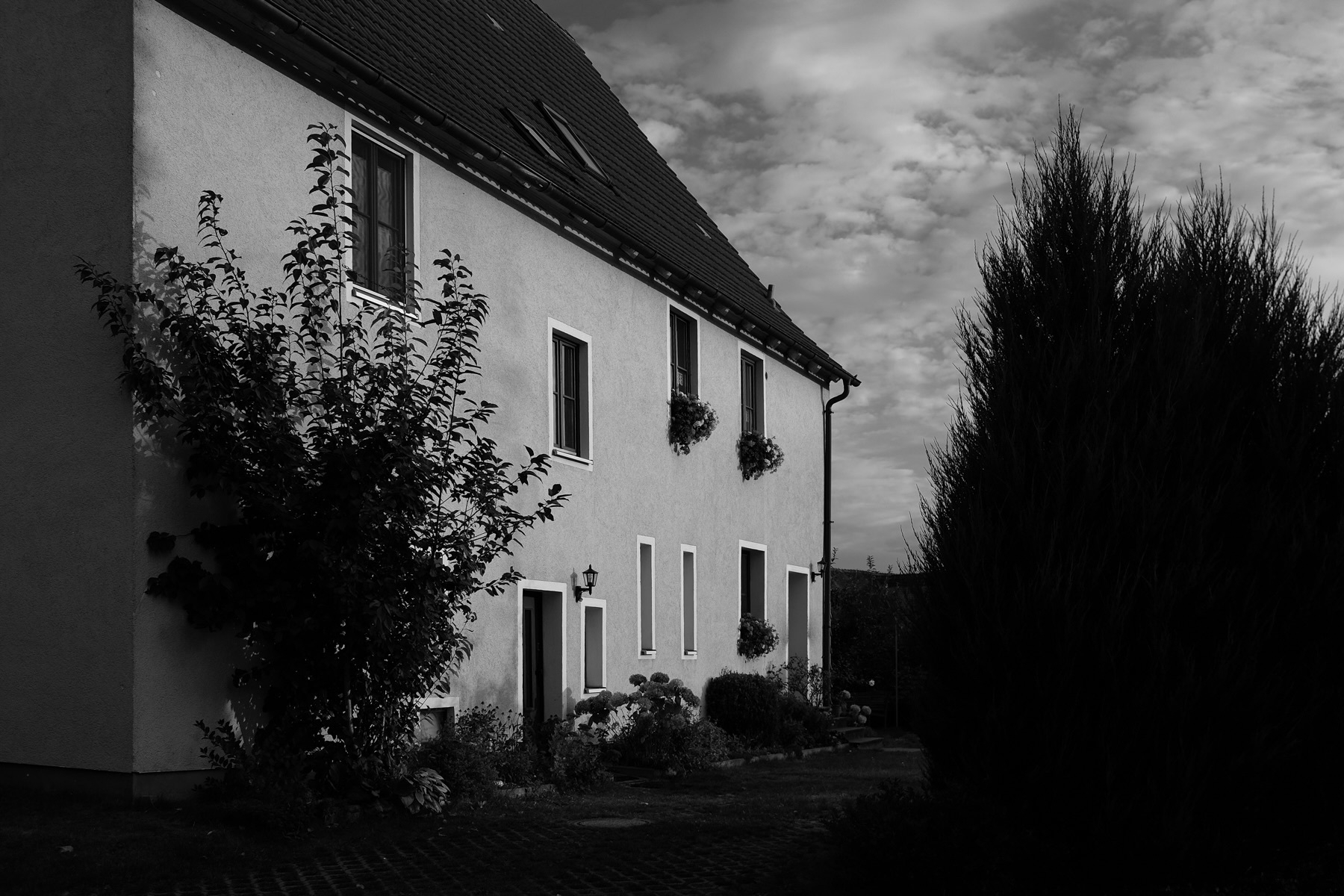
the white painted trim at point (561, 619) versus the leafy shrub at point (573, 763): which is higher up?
the white painted trim at point (561, 619)

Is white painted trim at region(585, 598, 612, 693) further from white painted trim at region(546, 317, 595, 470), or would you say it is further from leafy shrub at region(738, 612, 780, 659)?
leafy shrub at region(738, 612, 780, 659)

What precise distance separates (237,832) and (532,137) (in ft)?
30.9

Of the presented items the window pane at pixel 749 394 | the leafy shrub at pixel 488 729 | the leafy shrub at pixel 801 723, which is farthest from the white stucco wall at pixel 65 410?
the window pane at pixel 749 394

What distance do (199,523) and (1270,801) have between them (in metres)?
7.58

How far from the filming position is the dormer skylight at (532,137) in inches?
612

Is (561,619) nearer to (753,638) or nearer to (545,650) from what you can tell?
(545,650)

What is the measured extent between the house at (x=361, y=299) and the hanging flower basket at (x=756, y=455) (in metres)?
0.29

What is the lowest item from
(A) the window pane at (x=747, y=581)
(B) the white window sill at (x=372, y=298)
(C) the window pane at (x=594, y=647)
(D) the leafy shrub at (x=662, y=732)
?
(D) the leafy shrub at (x=662, y=732)

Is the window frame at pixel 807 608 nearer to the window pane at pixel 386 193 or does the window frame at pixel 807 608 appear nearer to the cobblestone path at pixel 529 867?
the window pane at pixel 386 193

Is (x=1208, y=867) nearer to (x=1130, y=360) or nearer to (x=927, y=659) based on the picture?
(x=927, y=659)

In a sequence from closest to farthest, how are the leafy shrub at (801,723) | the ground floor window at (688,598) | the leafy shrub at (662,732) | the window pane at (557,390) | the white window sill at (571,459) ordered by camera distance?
1. the white window sill at (571,459)
2. the window pane at (557,390)
3. the leafy shrub at (662,732)
4. the ground floor window at (688,598)
5. the leafy shrub at (801,723)

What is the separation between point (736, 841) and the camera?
981cm

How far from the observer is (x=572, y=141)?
57.9 feet

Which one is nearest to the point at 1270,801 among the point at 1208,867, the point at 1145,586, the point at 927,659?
the point at 1208,867
